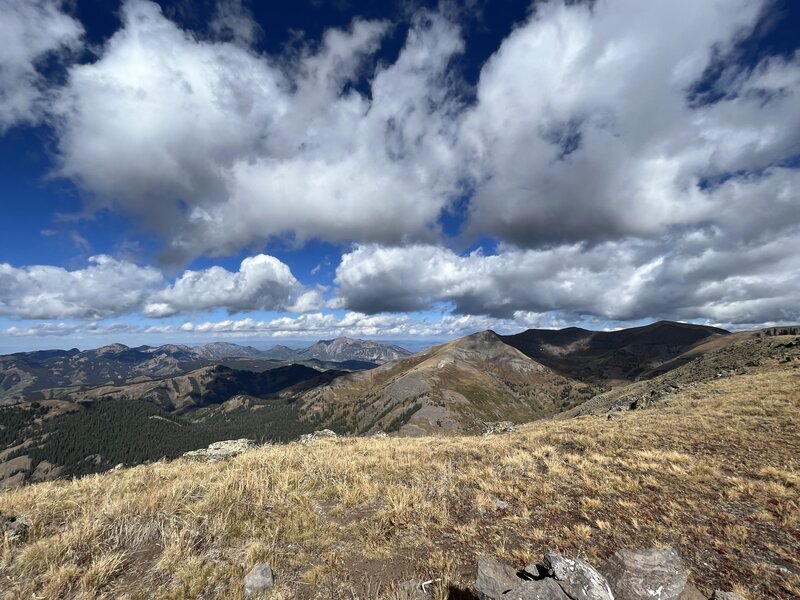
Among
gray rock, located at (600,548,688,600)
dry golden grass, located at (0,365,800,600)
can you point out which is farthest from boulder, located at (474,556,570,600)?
gray rock, located at (600,548,688,600)

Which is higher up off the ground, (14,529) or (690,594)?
(14,529)

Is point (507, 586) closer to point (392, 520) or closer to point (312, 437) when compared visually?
point (392, 520)

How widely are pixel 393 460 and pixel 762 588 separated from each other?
1212 centimetres

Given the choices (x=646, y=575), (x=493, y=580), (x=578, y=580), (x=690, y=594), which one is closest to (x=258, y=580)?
(x=493, y=580)

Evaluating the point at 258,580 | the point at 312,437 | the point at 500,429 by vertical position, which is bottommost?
the point at 500,429

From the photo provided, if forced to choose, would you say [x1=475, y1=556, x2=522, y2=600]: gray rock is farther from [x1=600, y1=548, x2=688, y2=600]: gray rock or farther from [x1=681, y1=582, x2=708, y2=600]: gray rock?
[x1=681, y1=582, x2=708, y2=600]: gray rock

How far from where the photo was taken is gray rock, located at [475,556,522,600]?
19.3 ft

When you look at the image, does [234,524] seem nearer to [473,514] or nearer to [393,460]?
[473,514]

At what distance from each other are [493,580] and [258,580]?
14.8ft

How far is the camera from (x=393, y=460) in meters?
16.3

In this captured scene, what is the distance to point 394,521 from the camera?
31.9ft

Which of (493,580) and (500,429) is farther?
(500,429)

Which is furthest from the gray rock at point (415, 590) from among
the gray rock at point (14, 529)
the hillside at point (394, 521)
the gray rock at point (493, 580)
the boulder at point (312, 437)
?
the boulder at point (312, 437)

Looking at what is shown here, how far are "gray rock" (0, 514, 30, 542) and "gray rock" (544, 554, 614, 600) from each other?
11.7 meters
